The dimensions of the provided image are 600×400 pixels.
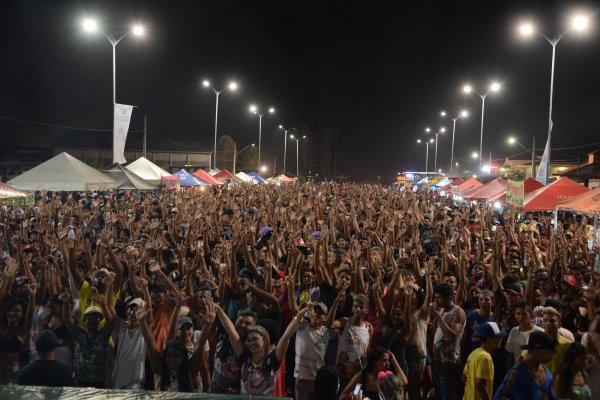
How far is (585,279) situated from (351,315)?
148 inches

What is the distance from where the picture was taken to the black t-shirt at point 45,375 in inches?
158

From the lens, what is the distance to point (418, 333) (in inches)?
221

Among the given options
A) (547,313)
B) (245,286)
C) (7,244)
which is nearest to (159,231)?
(7,244)

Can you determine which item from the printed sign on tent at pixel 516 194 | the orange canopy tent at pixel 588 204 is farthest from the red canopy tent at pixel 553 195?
the orange canopy tent at pixel 588 204

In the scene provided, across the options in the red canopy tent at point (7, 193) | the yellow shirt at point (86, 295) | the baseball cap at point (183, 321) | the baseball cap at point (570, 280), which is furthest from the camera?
the red canopy tent at point (7, 193)

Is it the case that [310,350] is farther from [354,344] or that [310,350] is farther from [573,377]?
[573,377]

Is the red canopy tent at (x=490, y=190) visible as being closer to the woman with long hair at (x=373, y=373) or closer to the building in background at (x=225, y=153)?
the woman with long hair at (x=373, y=373)

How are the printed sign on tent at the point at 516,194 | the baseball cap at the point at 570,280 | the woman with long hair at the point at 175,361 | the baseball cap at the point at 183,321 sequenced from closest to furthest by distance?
the woman with long hair at the point at 175,361, the baseball cap at the point at 183,321, the baseball cap at the point at 570,280, the printed sign on tent at the point at 516,194

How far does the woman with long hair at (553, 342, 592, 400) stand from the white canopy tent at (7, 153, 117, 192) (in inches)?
520

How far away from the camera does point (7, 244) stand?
9.84 meters

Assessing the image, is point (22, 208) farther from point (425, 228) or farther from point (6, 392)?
point (6, 392)

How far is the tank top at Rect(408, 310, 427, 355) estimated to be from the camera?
559cm

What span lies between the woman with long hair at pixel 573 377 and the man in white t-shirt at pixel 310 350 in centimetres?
192

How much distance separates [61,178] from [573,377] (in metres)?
14.1
